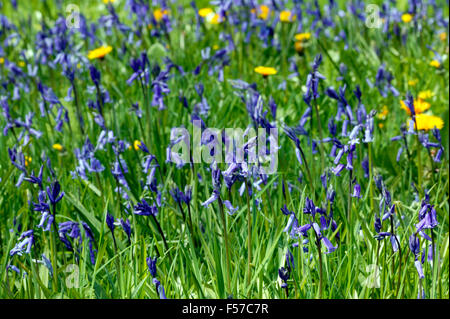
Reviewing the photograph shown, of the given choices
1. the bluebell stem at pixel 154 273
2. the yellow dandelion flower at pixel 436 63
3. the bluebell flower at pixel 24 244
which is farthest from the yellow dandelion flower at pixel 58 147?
the yellow dandelion flower at pixel 436 63

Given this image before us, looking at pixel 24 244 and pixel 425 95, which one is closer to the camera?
pixel 24 244

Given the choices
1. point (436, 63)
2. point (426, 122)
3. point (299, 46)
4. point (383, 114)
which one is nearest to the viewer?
point (426, 122)

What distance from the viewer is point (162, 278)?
6.82 feet

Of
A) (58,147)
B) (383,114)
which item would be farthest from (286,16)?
(58,147)

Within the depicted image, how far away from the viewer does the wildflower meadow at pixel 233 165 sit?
2.04 m

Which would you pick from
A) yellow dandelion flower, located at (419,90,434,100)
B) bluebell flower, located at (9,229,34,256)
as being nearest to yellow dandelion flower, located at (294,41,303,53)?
yellow dandelion flower, located at (419,90,434,100)

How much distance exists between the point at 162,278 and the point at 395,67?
8.06ft

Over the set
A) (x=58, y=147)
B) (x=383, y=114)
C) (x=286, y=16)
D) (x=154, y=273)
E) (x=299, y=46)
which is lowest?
(x=154, y=273)

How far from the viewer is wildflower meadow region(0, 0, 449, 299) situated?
2045mm

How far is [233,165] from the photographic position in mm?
1879

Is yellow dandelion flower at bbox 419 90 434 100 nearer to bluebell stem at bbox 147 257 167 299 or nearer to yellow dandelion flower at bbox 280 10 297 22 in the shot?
yellow dandelion flower at bbox 280 10 297 22

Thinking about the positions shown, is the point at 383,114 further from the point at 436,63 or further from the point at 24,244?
the point at 24,244

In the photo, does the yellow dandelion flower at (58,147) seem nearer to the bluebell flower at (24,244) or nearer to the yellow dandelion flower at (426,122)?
the bluebell flower at (24,244)

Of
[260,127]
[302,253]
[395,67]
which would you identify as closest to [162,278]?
[302,253]
